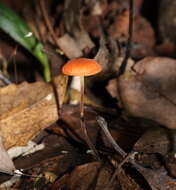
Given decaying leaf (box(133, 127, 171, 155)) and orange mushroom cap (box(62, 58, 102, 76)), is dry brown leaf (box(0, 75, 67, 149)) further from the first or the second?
decaying leaf (box(133, 127, 171, 155))

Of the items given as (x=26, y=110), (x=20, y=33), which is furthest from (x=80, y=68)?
(x=20, y=33)

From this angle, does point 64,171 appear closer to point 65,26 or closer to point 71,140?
point 71,140

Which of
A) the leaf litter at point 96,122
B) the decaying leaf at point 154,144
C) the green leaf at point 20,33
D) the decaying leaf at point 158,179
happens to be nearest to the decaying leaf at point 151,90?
the leaf litter at point 96,122

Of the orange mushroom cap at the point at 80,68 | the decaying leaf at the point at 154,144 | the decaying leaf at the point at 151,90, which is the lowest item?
the decaying leaf at the point at 154,144

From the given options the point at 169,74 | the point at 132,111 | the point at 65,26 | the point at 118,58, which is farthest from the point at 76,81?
the point at 65,26

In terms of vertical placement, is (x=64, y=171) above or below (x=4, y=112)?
below

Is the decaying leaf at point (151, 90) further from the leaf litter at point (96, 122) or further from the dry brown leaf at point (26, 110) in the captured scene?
the dry brown leaf at point (26, 110)

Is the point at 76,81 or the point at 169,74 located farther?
the point at 76,81
